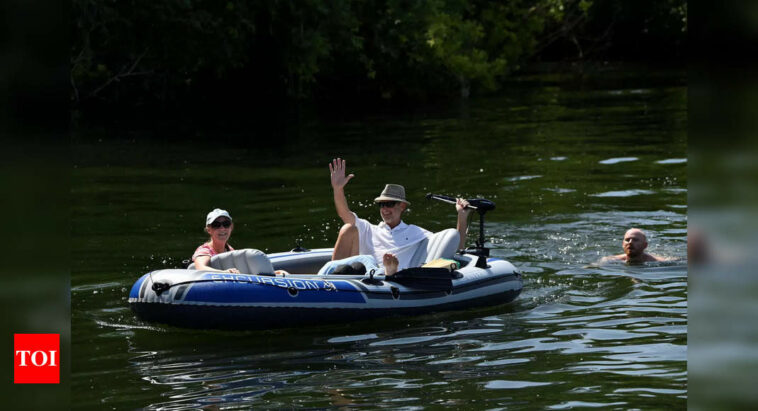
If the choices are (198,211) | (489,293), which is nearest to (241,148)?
(198,211)

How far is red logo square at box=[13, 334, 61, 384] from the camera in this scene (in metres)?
4.30

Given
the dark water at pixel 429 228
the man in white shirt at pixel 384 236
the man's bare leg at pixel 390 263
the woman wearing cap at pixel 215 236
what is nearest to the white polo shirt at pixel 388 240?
the man in white shirt at pixel 384 236

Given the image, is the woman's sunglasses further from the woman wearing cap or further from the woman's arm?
the woman's arm

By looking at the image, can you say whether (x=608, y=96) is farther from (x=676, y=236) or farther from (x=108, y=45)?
(x=676, y=236)

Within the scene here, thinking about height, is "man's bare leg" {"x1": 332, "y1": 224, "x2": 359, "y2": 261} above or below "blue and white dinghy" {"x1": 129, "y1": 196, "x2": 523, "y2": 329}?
above

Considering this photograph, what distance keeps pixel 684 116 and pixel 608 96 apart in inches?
244

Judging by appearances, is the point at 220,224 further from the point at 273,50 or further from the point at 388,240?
the point at 273,50

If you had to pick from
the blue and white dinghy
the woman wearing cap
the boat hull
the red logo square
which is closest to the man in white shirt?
the blue and white dinghy

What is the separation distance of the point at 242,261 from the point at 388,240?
5.06 feet

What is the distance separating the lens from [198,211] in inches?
613

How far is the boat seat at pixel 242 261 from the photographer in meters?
9.26

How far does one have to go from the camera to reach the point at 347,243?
10055mm

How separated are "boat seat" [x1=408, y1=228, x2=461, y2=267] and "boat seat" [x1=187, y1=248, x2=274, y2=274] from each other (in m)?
1.63

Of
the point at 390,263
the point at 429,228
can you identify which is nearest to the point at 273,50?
the point at 429,228
